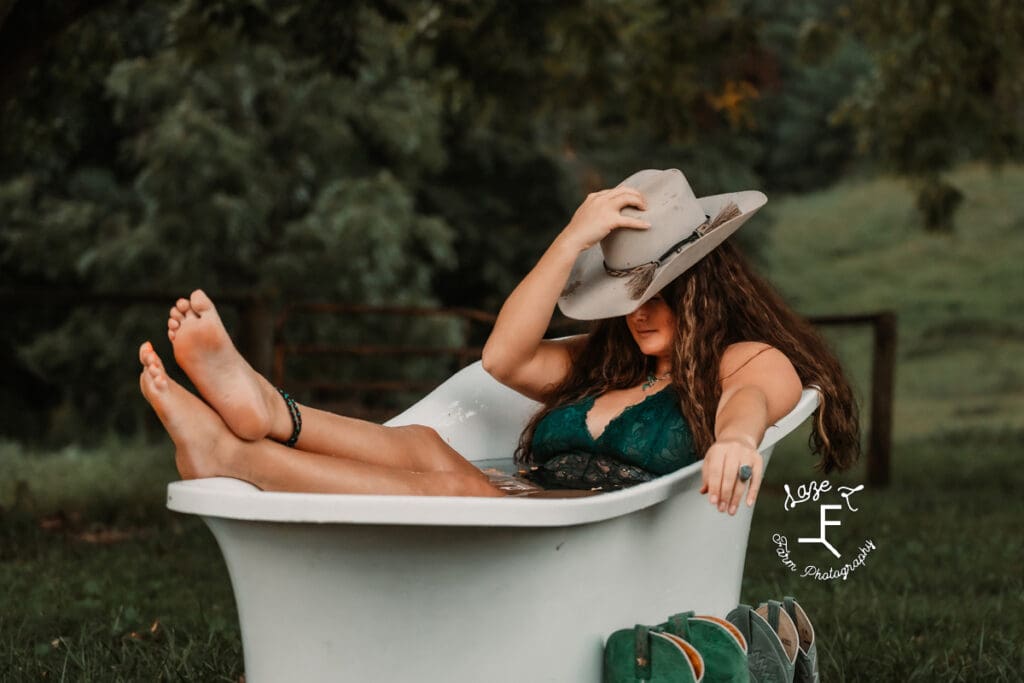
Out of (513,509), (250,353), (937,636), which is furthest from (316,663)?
(250,353)

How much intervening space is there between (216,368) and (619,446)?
85cm

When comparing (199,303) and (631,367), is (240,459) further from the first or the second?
(631,367)

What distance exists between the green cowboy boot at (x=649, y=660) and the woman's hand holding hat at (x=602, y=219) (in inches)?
33.3

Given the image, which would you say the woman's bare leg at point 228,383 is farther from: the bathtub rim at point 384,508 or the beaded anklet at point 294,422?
the bathtub rim at point 384,508

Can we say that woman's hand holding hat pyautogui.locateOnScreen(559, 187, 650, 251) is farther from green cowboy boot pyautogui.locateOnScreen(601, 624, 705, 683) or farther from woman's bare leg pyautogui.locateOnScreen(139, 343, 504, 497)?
green cowboy boot pyautogui.locateOnScreen(601, 624, 705, 683)

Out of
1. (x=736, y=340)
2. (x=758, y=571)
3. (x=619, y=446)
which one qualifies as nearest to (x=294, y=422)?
(x=619, y=446)

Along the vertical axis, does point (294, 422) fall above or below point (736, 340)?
below

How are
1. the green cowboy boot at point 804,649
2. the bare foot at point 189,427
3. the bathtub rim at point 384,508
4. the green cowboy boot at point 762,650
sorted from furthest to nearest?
the green cowboy boot at point 804,649 < the green cowboy boot at point 762,650 < the bare foot at point 189,427 < the bathtub rim at point 384,508

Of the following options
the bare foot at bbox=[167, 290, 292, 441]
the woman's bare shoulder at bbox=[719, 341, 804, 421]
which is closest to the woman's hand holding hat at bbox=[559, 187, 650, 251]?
the woman's bare shoulder at bbox=[719, 341, 804, 421]

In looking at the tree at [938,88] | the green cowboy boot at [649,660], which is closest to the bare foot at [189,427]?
the green cowboy boot at [649,660]

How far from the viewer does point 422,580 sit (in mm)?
1854

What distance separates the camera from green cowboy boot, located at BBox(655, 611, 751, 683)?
82.1 inches

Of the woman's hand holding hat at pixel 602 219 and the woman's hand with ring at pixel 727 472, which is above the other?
the woman's hand holding hat at pixel 602 219

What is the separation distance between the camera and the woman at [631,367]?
7.68 feet
